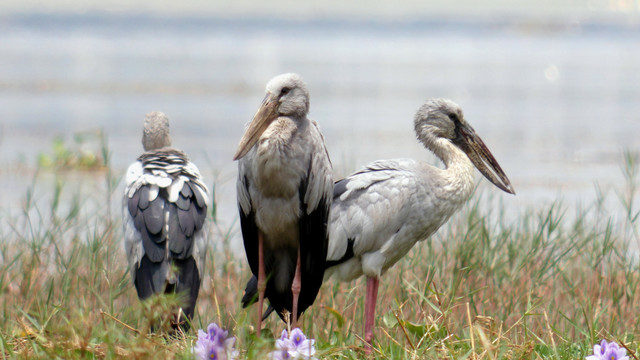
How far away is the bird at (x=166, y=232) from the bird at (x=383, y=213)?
1.00 feet

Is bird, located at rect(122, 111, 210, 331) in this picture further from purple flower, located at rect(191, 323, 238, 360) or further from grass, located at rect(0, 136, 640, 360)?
purple flower, located at rect(191, 323, 238, 360)

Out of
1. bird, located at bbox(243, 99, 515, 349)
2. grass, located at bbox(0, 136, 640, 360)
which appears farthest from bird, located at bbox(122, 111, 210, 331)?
bird, located at bbox(243, 99, 515, 349)

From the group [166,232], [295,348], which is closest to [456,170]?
[166,232]

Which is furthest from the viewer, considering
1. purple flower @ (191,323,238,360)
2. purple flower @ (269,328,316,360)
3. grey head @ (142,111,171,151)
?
grey head @ (142,111,171,151)

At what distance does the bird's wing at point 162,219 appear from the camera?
4297 millimetres

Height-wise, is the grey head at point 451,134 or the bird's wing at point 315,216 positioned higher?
the grey head at point 451,134

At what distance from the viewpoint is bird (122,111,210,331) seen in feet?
14.1

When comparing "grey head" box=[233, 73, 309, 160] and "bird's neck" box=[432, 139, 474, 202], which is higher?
"grey head" box=[233, 73, 309, 160]

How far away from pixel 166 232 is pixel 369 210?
3.07 ft

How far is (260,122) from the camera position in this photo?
3.68m

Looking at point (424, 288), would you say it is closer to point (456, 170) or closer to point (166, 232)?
point (456, 170)

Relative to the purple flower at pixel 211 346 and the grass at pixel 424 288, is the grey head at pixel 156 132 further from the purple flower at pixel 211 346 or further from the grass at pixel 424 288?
the purple flower at pixel 211 346

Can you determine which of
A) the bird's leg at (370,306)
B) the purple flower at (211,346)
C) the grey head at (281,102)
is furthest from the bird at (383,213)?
the purple flower at (211,346)

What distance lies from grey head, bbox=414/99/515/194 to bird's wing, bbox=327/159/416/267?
0.33m
